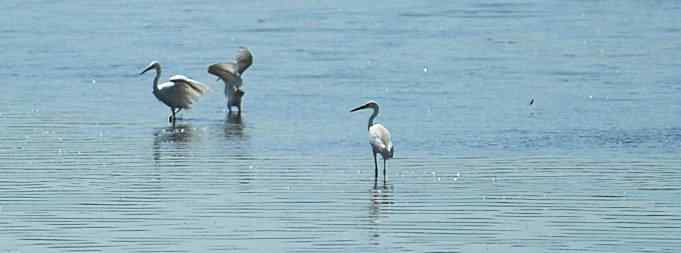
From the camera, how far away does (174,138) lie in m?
19.3

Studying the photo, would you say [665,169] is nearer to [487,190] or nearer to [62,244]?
[487,190]

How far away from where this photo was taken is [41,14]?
120ft

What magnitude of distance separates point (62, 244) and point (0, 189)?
285 centimetres

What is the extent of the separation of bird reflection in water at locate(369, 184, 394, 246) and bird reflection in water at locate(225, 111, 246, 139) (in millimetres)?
4314

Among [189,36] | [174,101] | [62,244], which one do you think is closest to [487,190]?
[62,244]

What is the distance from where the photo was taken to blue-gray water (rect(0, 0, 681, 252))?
1305 centimetres

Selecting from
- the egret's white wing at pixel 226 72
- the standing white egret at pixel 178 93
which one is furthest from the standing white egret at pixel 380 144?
the egret's white wing at pixel 226 72

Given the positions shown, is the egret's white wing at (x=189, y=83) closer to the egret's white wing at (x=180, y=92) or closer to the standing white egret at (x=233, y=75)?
the egret's white wing at (x=180, y=92)

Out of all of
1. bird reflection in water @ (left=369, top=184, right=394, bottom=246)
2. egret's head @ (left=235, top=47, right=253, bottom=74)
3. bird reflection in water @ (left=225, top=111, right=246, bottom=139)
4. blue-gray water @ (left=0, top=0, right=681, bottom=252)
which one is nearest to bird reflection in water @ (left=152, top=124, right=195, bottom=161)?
blue-gray water @ (left=0, top=0, right=681, bottom=252)

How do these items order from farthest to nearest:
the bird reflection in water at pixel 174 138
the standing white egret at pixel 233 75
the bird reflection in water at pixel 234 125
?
the standing white egret at pixel 233 75, the bird reflection in water at pixel 234 125, the bird reflection in water at pixel 174 138

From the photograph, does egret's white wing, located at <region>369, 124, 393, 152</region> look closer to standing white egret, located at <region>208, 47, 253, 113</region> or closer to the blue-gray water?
the blue-gray water

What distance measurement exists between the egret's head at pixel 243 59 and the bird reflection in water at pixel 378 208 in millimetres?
7602

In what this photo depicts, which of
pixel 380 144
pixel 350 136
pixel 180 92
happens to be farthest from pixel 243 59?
pixel 380 144

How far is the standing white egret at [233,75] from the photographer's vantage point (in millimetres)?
21844
